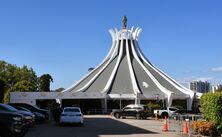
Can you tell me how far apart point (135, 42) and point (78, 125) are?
6103cm

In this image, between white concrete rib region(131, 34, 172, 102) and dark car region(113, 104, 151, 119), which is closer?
dark car region(113, 104, 151, 119)

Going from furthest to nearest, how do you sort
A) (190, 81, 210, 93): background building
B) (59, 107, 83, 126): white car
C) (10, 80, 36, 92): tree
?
(190, 81, 210, 93): background building → (10, 80, 36, 92): tree → (59, 107, 83, 126): white car

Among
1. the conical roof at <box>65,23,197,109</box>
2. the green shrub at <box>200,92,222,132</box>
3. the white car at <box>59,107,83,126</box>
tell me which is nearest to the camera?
the green shrub at <box>200,92,222,132</box>

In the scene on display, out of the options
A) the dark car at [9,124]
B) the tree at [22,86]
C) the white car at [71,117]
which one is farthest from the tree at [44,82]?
the dark car at [9,124]

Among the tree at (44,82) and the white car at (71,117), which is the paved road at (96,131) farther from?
the tree at (44,82)

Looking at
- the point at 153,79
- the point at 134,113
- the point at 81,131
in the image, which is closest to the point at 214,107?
the point at 81,131

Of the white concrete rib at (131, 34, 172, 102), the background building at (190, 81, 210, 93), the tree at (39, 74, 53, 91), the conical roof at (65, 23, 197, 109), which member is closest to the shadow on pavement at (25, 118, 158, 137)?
the conical roof at (65, 23, 197, 109)

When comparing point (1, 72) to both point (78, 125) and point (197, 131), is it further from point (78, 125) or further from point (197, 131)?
point (197, 131)

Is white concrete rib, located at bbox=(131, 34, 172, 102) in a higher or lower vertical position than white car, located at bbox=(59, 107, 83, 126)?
higher

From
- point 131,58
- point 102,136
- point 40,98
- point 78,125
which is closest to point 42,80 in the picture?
point 131,58

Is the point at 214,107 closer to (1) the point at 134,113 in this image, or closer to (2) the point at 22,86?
(1) the point at 134,113

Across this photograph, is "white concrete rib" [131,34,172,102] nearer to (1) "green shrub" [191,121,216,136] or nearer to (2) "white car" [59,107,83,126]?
(2) "white car" [59,107,83,126]

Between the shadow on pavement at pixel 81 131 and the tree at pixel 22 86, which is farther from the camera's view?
the tree at pixel 22 86

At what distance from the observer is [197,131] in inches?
883
